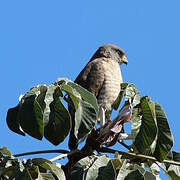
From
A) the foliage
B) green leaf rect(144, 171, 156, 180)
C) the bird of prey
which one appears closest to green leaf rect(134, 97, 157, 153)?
the foliage

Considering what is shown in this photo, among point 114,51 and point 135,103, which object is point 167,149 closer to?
point 135,103

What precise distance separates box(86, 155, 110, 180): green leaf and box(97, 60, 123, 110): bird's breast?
2835 millimetres

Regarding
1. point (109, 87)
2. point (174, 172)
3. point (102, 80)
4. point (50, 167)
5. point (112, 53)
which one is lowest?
point (174, 172)

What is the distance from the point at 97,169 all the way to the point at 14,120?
2.01ft

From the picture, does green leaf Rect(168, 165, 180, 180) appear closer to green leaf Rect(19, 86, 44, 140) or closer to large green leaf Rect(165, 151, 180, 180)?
large green leaf Rect(165, 151, 180, 180)

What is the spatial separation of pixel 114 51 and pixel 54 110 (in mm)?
4914

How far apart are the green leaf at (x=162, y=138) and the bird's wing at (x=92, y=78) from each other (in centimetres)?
311

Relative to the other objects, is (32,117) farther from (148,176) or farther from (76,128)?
(148,176)

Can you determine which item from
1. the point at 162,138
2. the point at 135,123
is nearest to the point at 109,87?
the point at 135,123

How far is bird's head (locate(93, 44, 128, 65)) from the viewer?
8015mm

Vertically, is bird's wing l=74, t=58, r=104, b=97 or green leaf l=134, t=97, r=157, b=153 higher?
bird's wing l=74, t=58, r=104, b=97

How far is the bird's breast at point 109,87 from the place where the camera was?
21.3 ft

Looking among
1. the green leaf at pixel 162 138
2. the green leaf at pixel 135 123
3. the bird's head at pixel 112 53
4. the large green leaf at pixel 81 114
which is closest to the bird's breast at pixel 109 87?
the bird's head at pixel 112 53

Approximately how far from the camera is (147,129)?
3.47 meters
